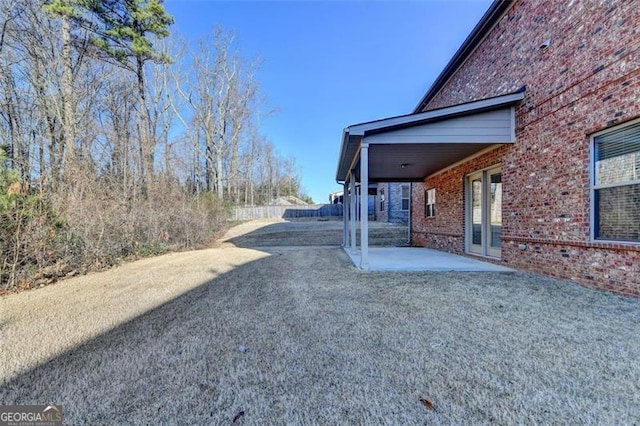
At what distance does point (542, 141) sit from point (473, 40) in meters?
3.72

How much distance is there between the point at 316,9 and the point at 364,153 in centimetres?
783

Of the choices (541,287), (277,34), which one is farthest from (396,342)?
(277,34)

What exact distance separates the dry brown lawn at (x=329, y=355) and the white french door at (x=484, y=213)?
2.46 meters

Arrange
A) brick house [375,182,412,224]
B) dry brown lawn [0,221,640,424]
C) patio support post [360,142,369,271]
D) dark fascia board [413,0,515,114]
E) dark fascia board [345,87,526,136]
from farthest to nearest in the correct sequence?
Result: brick house [375,182,412,224], dark fascia board [413,0,515,114], patio support post [360,142,369,271], dark fascia board [345,87,526,136], dry brown lawn [0,221,640,424]

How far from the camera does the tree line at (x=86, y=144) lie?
544 cm

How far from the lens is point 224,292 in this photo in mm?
4633

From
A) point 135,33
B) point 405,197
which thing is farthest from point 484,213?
point 135,33

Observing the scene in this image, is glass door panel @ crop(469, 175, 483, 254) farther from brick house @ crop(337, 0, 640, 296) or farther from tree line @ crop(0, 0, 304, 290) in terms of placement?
tree line @ crop(0, 0, 304, 290)

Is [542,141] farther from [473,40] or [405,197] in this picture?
[405,197]

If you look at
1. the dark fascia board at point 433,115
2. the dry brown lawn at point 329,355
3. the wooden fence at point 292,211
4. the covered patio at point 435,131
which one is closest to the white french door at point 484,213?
the covered patio at point 435,131

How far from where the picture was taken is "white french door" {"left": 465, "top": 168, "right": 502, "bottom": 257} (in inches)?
271

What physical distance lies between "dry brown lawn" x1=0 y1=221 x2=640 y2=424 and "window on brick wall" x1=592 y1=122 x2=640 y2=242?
95cm

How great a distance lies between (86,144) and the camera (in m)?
9.76

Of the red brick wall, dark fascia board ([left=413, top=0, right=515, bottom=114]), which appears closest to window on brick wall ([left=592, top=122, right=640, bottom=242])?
the red brick wall
